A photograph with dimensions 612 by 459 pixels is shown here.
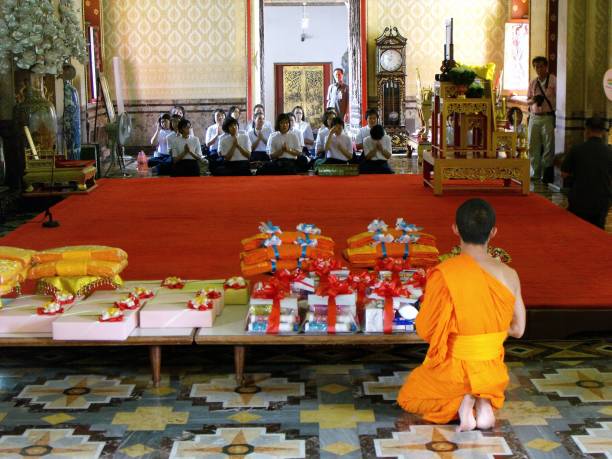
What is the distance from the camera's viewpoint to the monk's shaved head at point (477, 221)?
4.29 meters

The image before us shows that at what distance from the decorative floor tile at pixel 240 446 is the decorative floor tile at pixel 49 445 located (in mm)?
365

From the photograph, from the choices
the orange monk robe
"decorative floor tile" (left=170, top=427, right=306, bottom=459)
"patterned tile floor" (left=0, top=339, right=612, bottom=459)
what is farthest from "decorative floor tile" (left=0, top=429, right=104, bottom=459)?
the orange monk robe

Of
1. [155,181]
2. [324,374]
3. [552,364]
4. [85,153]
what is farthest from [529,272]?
[85,153]

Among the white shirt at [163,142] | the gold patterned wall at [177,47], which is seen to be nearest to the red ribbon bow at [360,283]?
the white shirt at [163,142]

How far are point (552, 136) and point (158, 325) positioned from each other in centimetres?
873

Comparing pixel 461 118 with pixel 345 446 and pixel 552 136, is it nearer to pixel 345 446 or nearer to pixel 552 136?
pixel 552 136

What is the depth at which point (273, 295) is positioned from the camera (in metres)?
5.10

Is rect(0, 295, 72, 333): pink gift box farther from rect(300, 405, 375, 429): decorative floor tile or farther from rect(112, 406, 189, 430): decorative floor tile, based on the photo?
rect(300, 405, 375, 429): decorative floor tile

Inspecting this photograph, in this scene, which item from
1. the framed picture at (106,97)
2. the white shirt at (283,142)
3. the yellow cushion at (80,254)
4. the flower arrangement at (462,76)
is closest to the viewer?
the yellow cushion at (80,254)

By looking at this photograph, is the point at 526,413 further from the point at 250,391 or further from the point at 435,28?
the point at 435,28

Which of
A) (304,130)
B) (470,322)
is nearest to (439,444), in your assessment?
(470,322)

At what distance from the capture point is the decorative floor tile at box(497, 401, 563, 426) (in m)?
4.56

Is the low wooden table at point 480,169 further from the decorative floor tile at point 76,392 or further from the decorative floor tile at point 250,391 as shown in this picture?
the decorative floor tile at point 76,392

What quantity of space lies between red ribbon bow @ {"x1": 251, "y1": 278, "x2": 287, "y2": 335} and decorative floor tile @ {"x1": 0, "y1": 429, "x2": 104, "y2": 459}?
3.35 feet
